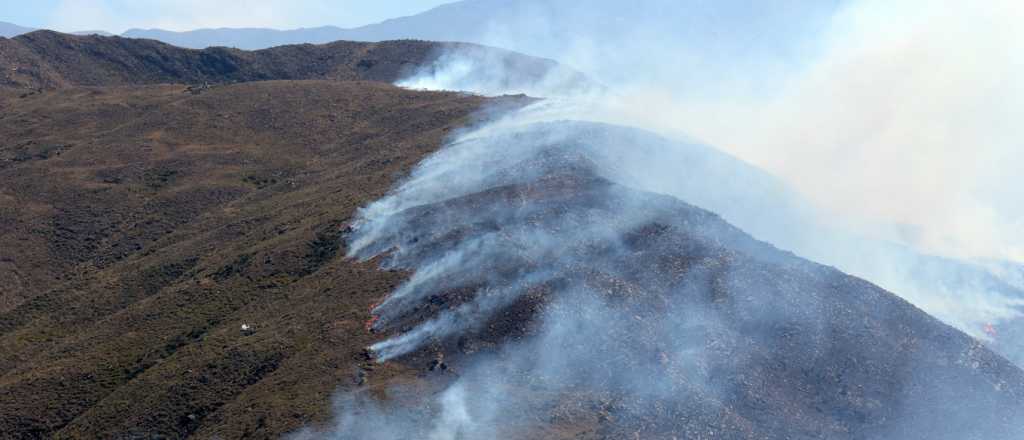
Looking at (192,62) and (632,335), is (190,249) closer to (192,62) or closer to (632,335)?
(632,335)

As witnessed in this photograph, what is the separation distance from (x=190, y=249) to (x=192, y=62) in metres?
94.9

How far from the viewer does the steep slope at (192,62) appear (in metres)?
143

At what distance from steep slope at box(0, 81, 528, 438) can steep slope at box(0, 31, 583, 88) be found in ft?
72.1

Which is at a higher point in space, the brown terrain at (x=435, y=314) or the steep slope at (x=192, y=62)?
the steep slope at (x=192, y=62)

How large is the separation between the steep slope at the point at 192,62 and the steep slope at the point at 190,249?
22.0 metres

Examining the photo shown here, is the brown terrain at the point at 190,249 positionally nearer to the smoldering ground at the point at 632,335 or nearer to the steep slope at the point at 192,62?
the smoldering ground at the point at 632,335

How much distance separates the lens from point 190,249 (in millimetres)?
69312

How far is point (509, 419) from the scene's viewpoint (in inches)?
1523

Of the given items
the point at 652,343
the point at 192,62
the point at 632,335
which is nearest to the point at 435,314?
the point at 632,335

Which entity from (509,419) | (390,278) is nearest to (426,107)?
(390,278)

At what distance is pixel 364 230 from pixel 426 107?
165 feet

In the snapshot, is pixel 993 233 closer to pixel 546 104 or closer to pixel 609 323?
pixel 546 104

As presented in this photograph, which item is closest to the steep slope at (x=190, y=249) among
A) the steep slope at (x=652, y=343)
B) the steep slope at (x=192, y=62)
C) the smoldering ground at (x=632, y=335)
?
the smoldering ground at (x=632, y=335)

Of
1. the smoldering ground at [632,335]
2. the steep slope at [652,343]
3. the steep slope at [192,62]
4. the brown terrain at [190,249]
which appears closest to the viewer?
the steep slope at [652,343]
